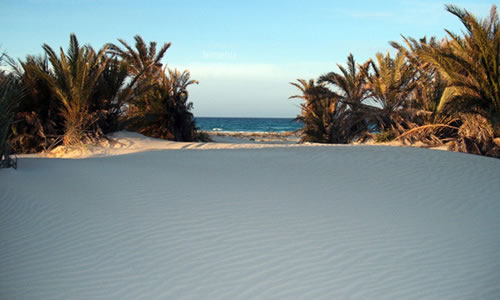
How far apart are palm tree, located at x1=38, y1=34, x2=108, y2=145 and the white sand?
159 inches

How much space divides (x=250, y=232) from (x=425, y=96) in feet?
39.4

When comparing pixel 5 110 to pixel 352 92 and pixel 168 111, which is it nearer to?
pixel 168 111

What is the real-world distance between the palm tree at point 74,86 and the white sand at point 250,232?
13.3ft

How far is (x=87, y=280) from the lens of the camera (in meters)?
3.68

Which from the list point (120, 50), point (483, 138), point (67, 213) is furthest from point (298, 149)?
point (120, 50)

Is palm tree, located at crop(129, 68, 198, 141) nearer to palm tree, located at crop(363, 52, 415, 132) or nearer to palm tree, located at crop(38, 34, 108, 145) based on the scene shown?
palm tree, located at crop(38, 34, 108, 145)

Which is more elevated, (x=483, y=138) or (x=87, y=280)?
(x=483, y=138)

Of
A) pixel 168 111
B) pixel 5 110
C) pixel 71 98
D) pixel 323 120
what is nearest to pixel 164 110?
pixel 168 111

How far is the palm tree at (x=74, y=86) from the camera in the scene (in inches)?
478

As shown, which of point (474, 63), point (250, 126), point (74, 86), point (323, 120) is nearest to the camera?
point (474, 63)

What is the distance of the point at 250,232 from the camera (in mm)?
4758

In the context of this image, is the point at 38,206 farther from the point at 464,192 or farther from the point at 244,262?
the point at 464,192

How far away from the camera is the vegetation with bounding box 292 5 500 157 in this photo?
10.5 metres

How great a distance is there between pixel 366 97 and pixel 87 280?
1476 cm
